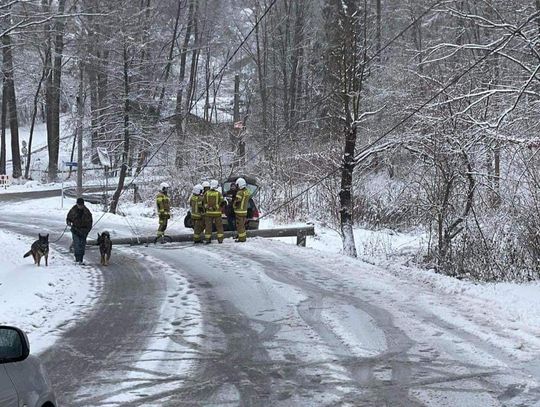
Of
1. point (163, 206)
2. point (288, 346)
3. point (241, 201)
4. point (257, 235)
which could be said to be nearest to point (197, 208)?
point (163, 206)

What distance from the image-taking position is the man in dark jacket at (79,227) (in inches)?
579

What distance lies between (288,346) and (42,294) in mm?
5047

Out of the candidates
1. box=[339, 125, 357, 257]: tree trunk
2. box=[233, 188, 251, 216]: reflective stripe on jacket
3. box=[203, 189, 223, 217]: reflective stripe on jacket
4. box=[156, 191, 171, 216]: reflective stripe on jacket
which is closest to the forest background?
box=[339, 125, 357, 257]: tree trunk

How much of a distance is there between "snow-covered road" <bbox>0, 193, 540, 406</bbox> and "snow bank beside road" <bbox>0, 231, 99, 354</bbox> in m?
0.24

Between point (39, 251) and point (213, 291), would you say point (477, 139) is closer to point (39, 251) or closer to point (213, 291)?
point (213, 291)

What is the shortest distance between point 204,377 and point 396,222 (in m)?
17.1

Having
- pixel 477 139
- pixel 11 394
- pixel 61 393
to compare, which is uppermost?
pixel 477 139

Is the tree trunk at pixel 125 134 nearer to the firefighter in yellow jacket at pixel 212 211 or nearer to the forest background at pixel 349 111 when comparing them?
the forest background at pixel 349 111

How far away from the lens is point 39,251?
45.0ft

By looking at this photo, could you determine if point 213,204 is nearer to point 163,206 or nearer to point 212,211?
point 212,211

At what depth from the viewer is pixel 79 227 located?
14703 millimetres

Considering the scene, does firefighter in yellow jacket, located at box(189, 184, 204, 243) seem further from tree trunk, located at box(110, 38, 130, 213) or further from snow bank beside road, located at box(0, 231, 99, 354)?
tree trunk, located at box(110, 38, 130, 213)

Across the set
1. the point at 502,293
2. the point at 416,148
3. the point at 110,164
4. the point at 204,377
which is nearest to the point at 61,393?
the point at 204,377

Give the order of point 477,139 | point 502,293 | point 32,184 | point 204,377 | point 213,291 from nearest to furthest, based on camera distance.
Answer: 1. point 204,377
2. point 502,293
3. point 213,291
4. point 477,139
5. point 32,184
